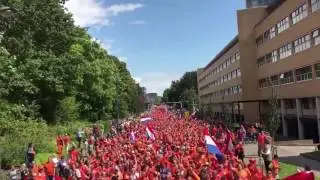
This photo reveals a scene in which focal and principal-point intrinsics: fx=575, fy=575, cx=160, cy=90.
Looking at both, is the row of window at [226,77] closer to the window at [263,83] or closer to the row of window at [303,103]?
the window at [263,83]

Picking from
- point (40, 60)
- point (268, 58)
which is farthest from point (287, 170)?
point (268, 58)

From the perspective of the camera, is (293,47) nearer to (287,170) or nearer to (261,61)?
(261,61)

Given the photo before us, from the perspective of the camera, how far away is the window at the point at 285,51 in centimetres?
5267

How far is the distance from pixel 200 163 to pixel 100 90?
47.6m

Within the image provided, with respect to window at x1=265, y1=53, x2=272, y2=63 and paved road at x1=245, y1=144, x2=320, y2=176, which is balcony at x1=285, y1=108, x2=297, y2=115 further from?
paved road at x1=245, y1=144, x2=320, y2=176

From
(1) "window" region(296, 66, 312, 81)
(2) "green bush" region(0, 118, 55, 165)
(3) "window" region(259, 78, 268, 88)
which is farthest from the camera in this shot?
(3) "window" region(259, 78, 268, 88)

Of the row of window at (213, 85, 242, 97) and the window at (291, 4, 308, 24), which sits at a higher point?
the window at (291, 4, 308, 24)

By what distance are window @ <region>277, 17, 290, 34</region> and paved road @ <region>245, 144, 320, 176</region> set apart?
15.1 m

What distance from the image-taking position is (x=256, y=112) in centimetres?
7312

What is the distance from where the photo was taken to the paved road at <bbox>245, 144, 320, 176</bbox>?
98.5 feet

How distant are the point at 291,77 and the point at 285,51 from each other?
117 inches

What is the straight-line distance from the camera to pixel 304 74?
48.3 m

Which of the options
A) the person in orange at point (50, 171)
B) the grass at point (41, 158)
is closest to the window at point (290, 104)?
the grass at point (41, 158)

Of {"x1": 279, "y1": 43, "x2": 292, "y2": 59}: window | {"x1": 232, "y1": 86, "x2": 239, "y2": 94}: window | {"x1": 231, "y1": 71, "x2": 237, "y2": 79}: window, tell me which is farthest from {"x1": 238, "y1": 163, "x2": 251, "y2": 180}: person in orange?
{"x1": 231, "y1": 71, "x2": 237, "y2": 79}: window
